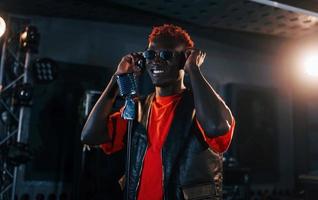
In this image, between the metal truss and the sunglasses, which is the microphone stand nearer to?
the sunglasses

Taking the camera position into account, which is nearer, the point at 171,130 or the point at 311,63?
the point at 171,130

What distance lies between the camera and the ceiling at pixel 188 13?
3949 mm

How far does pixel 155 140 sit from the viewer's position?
72.2 inches

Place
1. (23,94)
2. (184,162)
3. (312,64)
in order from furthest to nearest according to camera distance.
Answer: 1. (312,64)
2. (23,94)
3. (184,162)

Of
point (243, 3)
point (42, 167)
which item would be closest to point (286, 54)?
point (243, 3)

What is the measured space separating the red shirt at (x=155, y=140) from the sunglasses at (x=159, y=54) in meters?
0.23

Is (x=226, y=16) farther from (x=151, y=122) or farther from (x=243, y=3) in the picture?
(x=151, y=122)

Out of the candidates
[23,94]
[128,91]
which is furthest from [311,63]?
[128,91]

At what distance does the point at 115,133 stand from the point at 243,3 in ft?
7.95

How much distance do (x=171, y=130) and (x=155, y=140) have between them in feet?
0.34

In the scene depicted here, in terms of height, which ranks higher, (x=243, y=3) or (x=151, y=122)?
(x=243, y=3)

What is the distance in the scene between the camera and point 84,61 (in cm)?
486

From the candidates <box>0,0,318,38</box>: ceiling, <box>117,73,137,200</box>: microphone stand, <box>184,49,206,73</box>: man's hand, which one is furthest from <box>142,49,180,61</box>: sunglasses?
<box>0,0,318,38</box>: ceiling

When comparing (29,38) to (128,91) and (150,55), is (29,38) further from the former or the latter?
(128,91)
